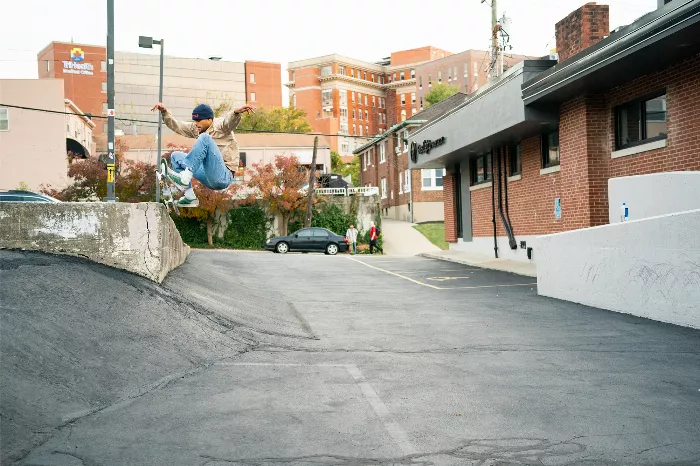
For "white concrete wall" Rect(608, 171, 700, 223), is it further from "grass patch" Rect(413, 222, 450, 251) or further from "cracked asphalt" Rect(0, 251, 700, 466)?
"grass patch" Rect(413, 222, 450, 251)

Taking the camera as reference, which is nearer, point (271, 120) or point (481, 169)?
point (481, 169)

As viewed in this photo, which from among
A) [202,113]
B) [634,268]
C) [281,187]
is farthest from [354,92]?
[202,113]

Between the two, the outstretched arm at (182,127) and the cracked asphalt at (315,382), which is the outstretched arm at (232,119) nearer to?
the outstretched arm at (182,127)

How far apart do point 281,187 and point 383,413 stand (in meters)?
44.5

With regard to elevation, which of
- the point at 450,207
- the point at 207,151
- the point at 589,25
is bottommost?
the point at 207,151

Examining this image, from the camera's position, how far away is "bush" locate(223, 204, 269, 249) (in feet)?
161

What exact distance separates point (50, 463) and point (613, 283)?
1045 cm

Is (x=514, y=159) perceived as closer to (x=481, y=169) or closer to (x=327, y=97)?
(x=481, y=169)

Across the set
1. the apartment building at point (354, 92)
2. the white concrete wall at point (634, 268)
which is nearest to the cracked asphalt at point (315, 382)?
the white concrete wall at point (634, 268)

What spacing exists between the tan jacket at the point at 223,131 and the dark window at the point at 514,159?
674 inches

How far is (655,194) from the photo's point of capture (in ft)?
45.0

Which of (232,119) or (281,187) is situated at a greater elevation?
Answer: (281,187)

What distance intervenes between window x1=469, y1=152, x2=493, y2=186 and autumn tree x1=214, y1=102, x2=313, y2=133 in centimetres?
5157

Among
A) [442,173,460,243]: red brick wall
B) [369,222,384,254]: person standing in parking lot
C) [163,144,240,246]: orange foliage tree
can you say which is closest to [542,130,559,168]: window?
[442,173,460,243]: red brick wall
